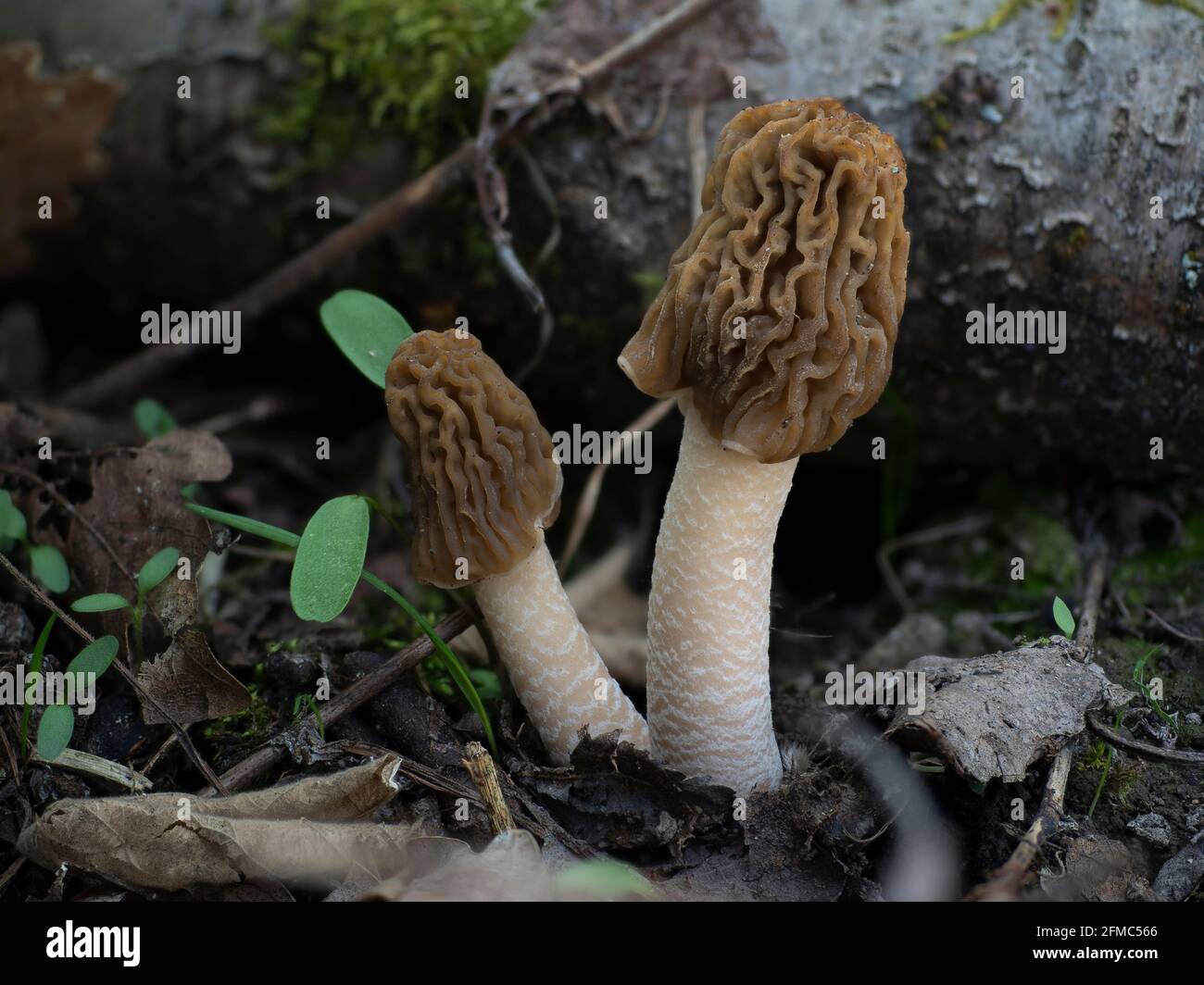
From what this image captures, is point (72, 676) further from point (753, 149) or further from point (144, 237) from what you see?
point (144, 237)

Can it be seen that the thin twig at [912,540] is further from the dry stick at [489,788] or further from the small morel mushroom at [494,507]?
the dry stick at [489,788]

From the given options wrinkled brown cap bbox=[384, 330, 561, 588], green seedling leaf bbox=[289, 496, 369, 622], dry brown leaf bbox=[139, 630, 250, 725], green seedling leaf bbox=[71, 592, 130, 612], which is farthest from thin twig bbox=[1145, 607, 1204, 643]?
green seedling leaf bbox=[71, 592, 130, 612]

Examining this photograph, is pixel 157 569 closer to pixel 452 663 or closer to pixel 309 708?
pixel 309 708

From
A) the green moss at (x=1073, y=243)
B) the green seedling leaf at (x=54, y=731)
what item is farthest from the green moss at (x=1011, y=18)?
the green seedling leaf at (x=54, y=731)

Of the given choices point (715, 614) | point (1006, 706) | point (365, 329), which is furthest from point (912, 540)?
point (365, 329)

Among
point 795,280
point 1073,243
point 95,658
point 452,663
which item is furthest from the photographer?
point 1073,243

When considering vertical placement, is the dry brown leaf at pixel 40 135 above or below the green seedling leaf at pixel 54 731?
above

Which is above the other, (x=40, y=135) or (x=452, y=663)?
(x=40, y=135)
